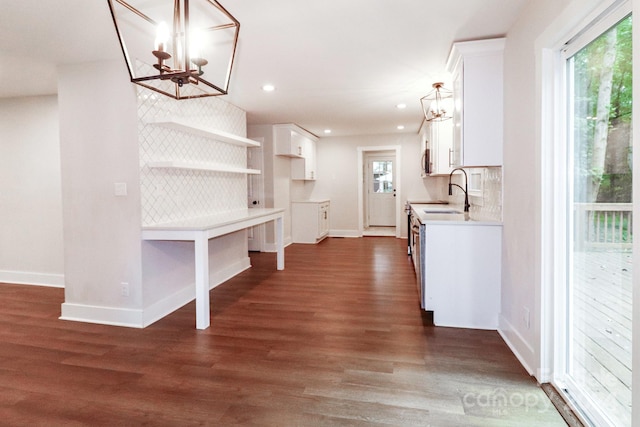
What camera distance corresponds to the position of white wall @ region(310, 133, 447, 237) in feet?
25.3

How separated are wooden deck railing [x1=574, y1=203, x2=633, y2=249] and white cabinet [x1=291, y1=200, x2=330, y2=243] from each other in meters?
5.59

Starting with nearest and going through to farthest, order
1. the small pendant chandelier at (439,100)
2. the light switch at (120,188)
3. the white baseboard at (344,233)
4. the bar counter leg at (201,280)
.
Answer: the bar counter leg at (201,280) → the light switch at (120,188) → the small pendant chandelier at (439,100) → the white baseboard at (344,233)

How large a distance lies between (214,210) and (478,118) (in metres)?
3.05

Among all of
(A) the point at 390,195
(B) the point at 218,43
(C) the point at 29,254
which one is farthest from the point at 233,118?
(A) the point at 390,195

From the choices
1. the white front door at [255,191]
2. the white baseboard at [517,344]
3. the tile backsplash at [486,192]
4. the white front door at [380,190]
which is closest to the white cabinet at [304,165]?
the white front door at [255,191]

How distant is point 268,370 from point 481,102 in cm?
256

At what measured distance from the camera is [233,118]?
478 cm

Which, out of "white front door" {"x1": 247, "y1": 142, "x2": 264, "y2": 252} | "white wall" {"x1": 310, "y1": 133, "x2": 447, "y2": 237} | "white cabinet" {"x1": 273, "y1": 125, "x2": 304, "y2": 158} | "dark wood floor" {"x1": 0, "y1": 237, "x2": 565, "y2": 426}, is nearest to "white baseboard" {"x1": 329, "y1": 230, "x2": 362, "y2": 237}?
"white wall" {"x1": 310, "y1": 133, "x2": 447, "y2": 237}

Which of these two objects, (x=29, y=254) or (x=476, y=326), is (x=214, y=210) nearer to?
(x=29, y=254)

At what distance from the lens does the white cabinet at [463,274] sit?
286 centimetres

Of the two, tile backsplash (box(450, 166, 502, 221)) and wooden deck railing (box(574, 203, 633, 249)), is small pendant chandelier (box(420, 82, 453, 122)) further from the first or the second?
wooden deck railing (box(574, 203, 633, 249))

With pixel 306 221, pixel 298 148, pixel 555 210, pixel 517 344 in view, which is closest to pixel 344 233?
pixel 306 221

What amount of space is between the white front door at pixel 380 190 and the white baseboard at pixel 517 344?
6.55 meters

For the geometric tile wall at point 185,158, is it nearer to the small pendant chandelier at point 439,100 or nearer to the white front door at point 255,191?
the white front door at point 255,191
